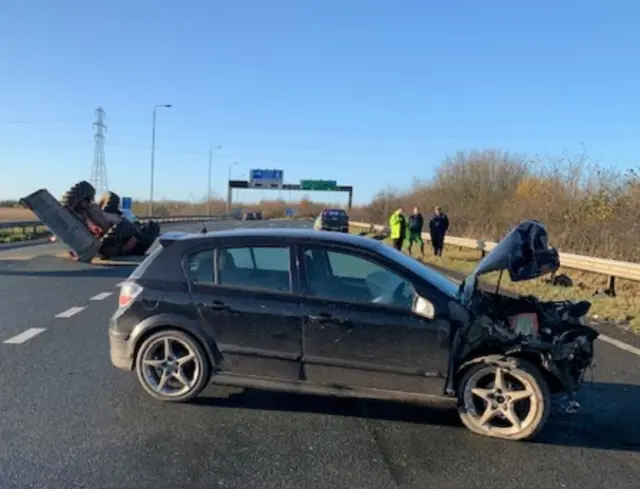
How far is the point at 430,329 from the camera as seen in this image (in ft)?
16.1

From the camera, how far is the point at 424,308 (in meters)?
4.96

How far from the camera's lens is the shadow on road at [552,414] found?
15.6ft

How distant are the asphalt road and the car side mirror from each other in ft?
2.85

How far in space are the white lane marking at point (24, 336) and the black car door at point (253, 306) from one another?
3.33 m

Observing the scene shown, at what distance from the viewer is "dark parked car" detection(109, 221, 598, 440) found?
490cm

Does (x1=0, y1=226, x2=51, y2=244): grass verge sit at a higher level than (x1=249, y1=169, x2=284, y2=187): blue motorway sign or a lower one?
lower

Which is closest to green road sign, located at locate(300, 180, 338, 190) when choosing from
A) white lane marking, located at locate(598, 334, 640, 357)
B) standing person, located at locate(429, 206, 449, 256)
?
standing person, located at locate(429, 206, 449, 256)

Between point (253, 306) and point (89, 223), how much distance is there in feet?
46.7

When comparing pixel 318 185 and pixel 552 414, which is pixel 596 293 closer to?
pixel 552 414

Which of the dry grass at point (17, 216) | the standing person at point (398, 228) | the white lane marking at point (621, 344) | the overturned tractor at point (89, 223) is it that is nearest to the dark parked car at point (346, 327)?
the white lane marking at point (621, 344)

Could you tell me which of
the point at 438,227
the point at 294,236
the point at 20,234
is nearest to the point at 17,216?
the point at 20,234

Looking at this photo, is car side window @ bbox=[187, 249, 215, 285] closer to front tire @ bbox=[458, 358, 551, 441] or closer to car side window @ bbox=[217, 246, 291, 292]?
car side window @ bbox=[217, 246, 291, 292]

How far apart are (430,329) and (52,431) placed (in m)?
2.89

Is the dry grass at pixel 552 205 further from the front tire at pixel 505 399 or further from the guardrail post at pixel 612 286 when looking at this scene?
the front tire at pixel 505 399
